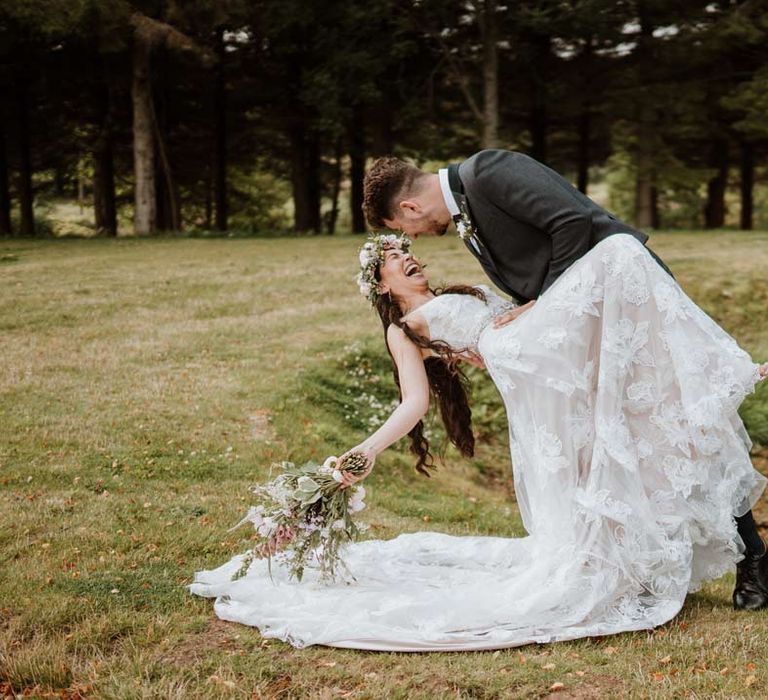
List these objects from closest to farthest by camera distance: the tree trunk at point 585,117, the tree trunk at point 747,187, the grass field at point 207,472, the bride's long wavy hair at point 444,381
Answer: the grass field at point 207,472 → the bride's long wavy hair at point 444,381 → the tree trunk at point 585,117 → the tree trunk at point 747,187

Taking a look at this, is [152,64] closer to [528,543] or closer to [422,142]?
[422,142]

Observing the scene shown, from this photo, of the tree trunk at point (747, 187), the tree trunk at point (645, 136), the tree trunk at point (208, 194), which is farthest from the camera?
the tree trunk at point (208, 194)

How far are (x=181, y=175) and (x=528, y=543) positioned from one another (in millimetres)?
28903

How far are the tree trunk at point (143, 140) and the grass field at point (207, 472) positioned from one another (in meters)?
5.81

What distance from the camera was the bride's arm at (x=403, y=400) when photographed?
14.8 ft

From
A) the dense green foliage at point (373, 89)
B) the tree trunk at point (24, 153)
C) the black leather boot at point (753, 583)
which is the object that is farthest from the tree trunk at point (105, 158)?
the black leather boot at point (753, 583)

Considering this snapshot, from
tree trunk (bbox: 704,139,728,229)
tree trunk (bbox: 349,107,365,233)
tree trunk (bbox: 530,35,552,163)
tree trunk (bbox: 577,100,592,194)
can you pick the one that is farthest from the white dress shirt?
tree trunk (bbox: 577,100,592,194)

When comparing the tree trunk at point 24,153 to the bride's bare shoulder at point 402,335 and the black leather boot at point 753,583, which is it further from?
the black leather boot at point 753,583

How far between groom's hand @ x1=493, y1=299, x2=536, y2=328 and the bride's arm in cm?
48

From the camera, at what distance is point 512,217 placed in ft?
14.2

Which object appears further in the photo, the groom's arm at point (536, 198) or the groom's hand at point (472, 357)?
the groom's hand at point (472, 357)

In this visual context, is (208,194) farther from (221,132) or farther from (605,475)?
(605,475)

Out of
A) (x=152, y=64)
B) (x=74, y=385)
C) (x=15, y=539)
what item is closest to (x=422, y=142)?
(x=152, y=64)

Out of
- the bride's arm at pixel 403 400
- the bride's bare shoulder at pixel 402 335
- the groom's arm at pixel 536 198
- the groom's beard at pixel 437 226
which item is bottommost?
the bride's arm at pixel 403 400
